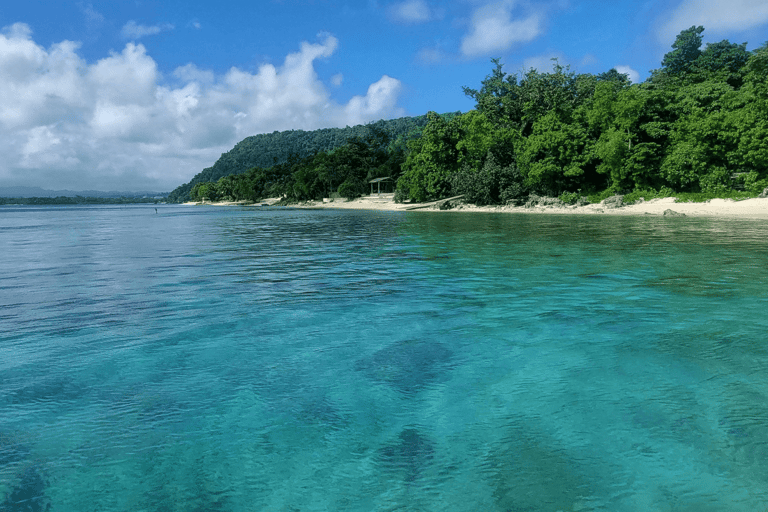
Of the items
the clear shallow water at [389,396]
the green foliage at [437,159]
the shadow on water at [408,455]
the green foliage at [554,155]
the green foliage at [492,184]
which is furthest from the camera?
the green foliage at [437,159]

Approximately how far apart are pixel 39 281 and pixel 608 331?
17940 mm

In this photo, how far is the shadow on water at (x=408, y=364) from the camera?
7.07m

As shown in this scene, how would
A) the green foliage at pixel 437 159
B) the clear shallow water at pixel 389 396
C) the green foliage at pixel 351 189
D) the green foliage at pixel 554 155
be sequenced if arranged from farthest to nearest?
the green foliage at pixel 351 189 < the green foliage at pixel 437 159 < the green foliage at pixel 554 155 < the clear shallow water at pixel 389 396

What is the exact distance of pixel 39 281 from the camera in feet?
54.1

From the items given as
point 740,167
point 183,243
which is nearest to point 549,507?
point 183,243

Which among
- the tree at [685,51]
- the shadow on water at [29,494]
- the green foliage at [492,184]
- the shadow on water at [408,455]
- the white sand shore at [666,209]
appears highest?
the tree at [685,51]

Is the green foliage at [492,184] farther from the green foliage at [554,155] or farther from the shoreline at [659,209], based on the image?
the green foliage at [554,155]

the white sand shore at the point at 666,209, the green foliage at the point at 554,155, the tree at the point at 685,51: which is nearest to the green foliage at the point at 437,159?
the white sand shore at the point at 666,209

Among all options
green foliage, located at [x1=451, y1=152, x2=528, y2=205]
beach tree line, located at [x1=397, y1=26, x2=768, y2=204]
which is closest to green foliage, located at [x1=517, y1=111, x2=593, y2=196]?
beach tree line, located at [x1=397, y1=26, x2=768, y2=204]

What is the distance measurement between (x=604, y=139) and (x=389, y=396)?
60.0m

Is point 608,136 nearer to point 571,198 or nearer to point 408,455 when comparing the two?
point 571,198

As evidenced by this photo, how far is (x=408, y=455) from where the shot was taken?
5062mm

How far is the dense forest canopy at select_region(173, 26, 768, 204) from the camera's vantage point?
165ft

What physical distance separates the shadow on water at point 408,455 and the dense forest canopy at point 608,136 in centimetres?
5623
